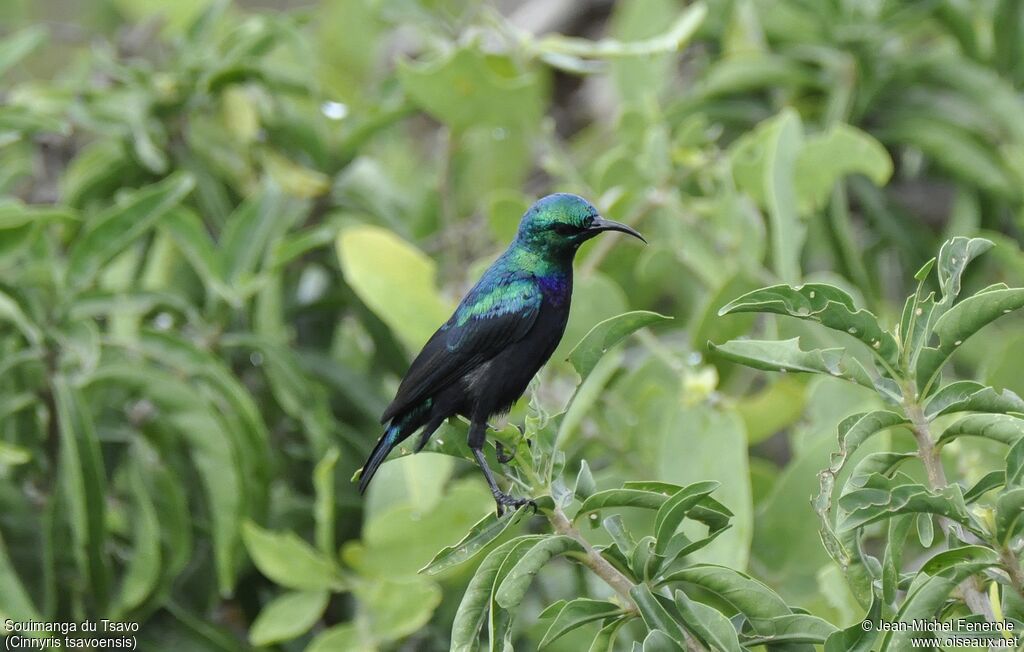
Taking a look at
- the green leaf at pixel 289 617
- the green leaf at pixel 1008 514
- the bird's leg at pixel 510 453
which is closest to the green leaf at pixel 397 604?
the green leaf at pixel 289 617

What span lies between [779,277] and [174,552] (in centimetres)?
170

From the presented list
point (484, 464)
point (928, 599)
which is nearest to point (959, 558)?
point (928, 599)

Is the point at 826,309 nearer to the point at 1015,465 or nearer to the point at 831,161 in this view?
the point at 1015,465

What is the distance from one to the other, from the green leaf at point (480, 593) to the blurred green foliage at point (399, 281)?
0.21m

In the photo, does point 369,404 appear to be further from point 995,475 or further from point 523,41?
point 995,475

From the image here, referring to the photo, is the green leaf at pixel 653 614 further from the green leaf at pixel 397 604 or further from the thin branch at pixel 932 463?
the green leaf at pixel 397 604

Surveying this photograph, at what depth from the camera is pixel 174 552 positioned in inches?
116

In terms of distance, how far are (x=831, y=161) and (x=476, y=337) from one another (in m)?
1.43

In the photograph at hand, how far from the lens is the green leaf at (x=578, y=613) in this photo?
1.65 meters

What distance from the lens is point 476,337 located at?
2297mm

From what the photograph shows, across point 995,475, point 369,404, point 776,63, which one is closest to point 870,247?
point 776,63

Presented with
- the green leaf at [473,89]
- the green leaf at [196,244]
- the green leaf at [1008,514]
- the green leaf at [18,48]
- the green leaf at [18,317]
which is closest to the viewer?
the green leaf at [1008,514]

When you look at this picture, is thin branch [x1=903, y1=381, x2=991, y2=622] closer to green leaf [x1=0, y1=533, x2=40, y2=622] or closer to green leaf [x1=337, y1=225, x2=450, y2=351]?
green leaf [x1=337, y1=225, x2=450, y2=351]

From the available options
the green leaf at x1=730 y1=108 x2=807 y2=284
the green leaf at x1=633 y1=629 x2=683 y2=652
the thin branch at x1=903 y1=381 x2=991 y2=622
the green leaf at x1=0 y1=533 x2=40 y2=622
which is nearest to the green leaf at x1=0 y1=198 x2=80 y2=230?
the green leaf at x1=0 y1=533 x2=40 y2=622
